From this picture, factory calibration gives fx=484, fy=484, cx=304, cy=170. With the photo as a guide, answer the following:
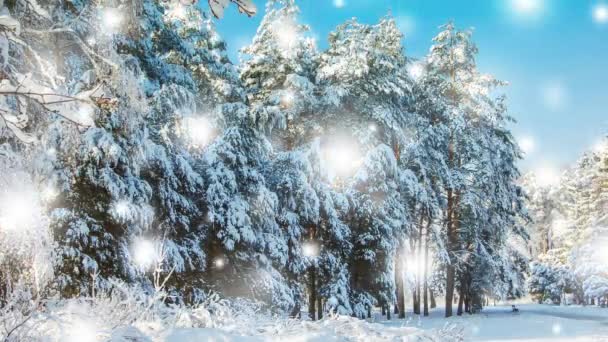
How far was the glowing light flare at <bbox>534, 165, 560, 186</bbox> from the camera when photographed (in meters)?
47.9

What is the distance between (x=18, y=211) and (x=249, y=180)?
10.8 meters

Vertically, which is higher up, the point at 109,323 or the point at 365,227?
the point at 365,227

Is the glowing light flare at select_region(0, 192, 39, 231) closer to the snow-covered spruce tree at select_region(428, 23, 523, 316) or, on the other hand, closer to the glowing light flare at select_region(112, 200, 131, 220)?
the glowing light flare at select_region(112, 200, 131, 220)

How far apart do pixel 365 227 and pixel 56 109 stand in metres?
16.3

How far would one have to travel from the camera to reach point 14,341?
3.26 m

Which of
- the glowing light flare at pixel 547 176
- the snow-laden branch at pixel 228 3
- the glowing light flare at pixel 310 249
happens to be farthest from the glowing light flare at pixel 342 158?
the glowing light flare at pixel 547 176

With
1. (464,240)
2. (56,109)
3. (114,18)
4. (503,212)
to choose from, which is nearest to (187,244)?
(114,18)

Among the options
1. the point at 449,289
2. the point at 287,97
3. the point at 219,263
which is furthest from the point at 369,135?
the point at 449,289

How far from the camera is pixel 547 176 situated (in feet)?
158

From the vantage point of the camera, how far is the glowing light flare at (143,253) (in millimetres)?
10664

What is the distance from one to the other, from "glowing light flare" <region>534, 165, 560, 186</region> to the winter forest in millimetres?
22741

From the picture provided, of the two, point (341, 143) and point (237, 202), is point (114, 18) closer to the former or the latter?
point (237, 202)

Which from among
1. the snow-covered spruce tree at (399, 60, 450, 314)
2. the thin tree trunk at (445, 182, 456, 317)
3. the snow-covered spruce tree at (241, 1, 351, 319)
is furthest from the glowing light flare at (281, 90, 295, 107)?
the thin tree trunk at (445, 182, 456, 317)

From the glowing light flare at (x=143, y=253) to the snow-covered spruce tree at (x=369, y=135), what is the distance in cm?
784
